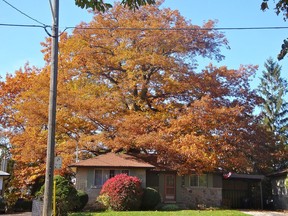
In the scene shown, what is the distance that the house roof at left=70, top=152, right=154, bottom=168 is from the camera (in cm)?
2677

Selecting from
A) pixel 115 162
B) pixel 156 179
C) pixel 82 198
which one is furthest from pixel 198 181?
pixel 82 198

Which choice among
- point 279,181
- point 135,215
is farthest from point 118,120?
point 279,181

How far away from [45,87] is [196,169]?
11.8m

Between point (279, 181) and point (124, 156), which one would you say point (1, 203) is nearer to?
point (124, 156)

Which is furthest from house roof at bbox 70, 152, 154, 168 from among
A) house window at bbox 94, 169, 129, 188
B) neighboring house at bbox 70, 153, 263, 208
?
house window at bbox 94, 169, 129, 188

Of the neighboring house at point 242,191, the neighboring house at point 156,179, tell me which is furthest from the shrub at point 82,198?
the neighboring house at point 242,191

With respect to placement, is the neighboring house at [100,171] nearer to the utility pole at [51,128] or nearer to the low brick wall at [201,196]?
the low brick wall at [201,196]

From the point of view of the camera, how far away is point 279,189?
3250 cm

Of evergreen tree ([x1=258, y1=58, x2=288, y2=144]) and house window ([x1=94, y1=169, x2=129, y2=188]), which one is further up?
evergreen tree ([x1=258, y1=58, x2=288, y2=144])

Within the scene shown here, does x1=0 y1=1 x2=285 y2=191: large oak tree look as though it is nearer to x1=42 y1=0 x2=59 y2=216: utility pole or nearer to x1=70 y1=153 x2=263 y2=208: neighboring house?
x1=70 y1=153 x2=263 y2=208: neighboring house

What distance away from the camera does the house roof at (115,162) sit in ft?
87.8

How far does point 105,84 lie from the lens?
3159cm

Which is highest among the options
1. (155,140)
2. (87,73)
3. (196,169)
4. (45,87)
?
(87,73)

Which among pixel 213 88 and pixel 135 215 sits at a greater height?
pixel 213 88
